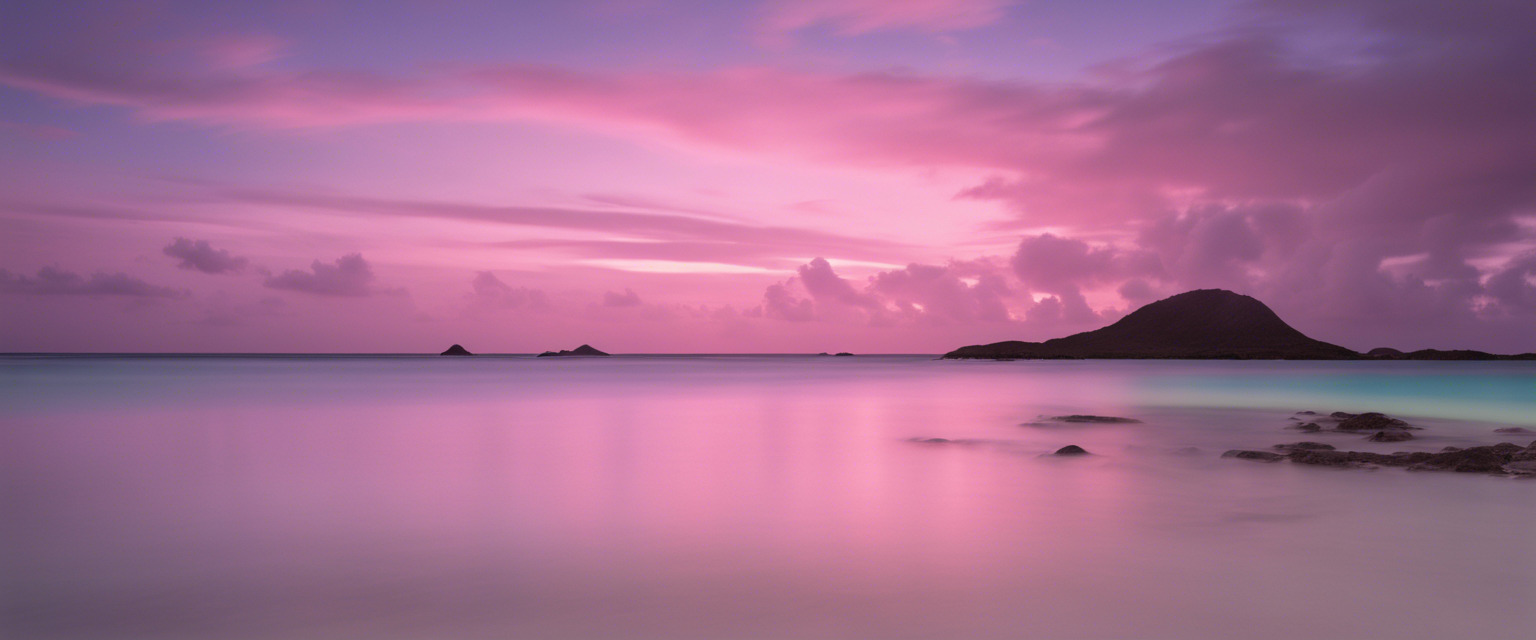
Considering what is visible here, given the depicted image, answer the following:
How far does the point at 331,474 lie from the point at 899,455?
12.5 meters

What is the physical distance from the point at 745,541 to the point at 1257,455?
1277cm

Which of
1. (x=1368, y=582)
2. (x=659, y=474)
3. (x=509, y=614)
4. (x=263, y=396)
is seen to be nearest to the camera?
(x=509, y=614)

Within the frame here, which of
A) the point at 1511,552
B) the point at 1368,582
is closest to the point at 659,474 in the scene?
the point at 1368,582

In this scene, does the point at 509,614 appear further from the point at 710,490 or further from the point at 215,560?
the point at 710,490

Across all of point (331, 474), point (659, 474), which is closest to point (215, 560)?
point (331, 474)

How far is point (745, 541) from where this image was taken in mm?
11656

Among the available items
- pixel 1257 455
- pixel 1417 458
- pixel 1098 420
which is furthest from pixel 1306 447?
pixel 1098 420

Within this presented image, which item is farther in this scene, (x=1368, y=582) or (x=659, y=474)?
(x=659, y=474)

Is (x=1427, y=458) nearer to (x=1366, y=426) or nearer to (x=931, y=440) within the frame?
(x=1366, y=426)

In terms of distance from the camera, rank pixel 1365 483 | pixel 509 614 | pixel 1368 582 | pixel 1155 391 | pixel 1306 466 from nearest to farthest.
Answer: pixel 509 614, pixel 1368 582, pixel 1365 483, pixel 1306 466, pixel 1155 391

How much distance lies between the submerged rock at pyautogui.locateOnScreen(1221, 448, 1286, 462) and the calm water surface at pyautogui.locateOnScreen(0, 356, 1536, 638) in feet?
3.52

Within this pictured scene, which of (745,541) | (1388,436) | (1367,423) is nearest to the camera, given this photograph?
(745,541)

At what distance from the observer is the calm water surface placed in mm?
8180

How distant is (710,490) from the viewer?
631 inches
